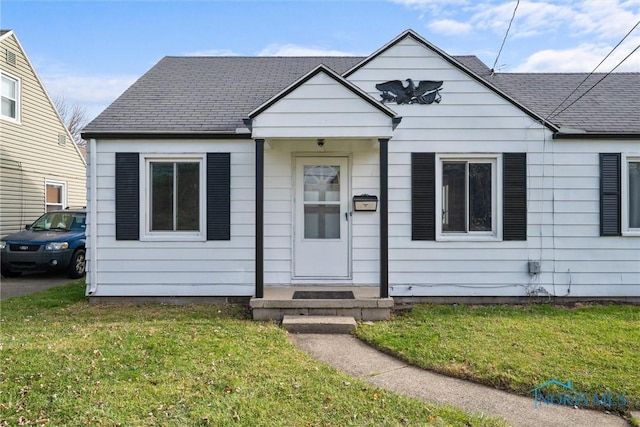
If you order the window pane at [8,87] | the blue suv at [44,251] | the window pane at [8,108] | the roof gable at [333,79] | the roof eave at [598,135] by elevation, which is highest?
the window pane at [8,87]

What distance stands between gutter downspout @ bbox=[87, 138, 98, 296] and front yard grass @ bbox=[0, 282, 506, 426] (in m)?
1.38

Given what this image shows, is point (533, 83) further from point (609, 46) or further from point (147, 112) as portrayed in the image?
point (147, 112)

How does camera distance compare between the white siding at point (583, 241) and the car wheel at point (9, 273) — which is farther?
the car wheel at point (9, 273)

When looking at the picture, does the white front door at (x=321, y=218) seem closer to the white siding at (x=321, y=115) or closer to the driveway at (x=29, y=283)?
the white siding at (x=321, y=115)

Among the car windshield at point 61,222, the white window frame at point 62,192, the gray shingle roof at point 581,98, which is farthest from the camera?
the white window frame at point 62,192

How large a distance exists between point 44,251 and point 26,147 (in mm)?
4844

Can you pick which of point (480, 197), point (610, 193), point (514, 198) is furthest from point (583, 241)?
point (480, 197)

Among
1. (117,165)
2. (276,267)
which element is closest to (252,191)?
(276,267)

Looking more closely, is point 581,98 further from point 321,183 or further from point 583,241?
point 321,183

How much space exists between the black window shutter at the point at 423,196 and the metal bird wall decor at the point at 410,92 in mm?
889

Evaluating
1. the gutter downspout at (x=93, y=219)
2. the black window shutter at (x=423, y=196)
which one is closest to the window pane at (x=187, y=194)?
the gutter downspout at (x=93, y=219)

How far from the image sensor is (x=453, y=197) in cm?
653

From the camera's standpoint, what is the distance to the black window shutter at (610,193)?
21.0 ft

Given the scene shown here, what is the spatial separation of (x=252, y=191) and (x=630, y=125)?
609 cm
